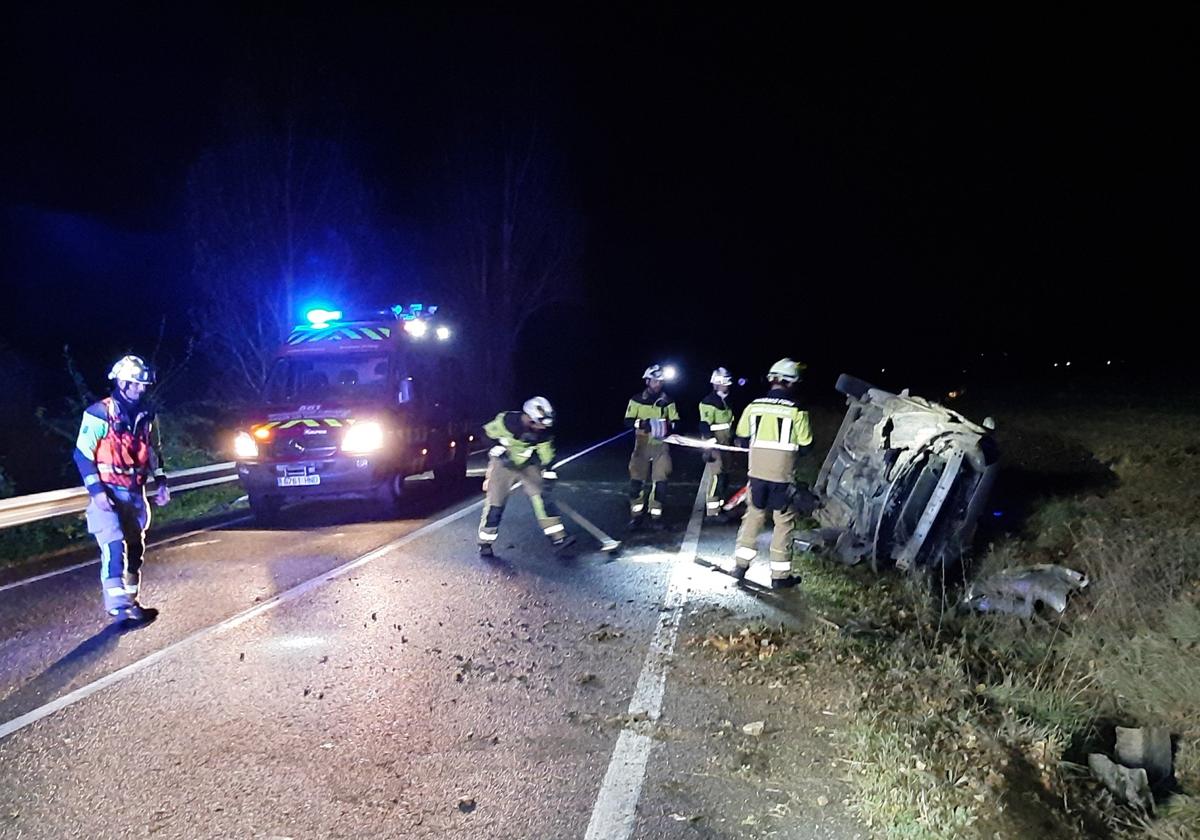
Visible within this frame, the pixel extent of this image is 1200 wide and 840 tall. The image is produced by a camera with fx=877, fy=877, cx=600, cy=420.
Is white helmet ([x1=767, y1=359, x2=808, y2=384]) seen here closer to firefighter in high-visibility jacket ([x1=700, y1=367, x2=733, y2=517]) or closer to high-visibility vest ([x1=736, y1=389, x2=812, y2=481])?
high-visibility vest ([x1=736, y1=389, x2=812, y2=481])

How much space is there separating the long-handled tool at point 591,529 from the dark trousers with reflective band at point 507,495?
1.74ft

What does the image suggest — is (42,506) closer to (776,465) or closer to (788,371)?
(776,465)

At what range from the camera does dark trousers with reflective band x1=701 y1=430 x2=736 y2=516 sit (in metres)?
10.2

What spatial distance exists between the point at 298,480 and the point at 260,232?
8.58 m

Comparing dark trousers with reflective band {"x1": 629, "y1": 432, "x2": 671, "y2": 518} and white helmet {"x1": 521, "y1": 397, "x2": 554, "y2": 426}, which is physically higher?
white helmet {"x1": 521, "y1": 397, "x2": 554, "y2": 426}

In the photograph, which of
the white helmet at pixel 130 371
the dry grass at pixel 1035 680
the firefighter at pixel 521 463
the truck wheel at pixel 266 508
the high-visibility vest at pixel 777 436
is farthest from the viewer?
the truck wheel at pixel 266 508

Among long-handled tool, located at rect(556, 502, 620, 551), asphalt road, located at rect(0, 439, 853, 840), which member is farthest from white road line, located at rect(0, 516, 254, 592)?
long-handled tool, located at rect(556, 502, 620, 551)

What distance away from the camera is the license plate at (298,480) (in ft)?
34.5

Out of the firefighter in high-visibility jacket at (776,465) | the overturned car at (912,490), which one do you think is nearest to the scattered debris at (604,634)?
the firefighter in high-visibility jacket at (776,465)

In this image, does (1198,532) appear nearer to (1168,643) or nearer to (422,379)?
(1168,643)

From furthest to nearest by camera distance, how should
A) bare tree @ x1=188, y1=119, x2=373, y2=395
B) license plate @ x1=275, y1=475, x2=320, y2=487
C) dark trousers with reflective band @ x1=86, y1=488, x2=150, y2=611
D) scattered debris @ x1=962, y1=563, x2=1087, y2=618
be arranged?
bare tree @ x1=188, y1=119, x2=373, y2=395 < license plate @ x1=275, y1=475, x2=320, y2=487 < dark trousers with reflective band @ x1=86, y1=488, x2=150, y2=611 < scattered debris @ x1=962, y1=563, x2=1087, y2=618

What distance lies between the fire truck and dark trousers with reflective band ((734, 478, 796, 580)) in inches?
201

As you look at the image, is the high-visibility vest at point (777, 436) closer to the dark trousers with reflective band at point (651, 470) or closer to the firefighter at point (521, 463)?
the firefighter at point (521, 463)

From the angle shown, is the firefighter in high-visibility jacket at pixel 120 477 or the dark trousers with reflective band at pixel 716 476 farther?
the dark trousers with reflective band at pixel 716 476
